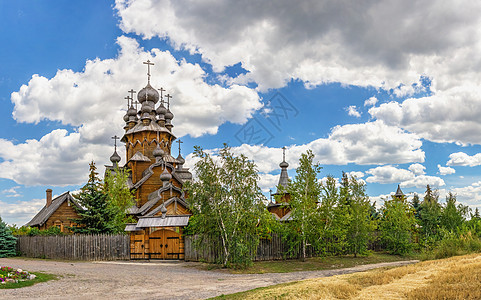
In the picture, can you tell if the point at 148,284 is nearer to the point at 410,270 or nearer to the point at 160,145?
the point at 410,270

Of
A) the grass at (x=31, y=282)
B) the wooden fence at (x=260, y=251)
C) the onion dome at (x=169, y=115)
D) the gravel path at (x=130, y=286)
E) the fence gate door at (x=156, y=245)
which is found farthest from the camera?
the onion dome at (x=169, y=115)

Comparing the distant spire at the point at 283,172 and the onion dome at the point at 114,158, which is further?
the onion dome at the point at 114,158

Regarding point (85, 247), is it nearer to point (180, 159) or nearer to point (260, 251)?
point (260, 251)

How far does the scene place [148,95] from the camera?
4781cm

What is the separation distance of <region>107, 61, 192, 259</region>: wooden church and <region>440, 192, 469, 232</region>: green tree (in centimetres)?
1984

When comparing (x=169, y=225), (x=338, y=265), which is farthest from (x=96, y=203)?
(x=338, y=265)

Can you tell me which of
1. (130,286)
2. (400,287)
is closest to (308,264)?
(130,286)

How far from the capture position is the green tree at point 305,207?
2314 cm

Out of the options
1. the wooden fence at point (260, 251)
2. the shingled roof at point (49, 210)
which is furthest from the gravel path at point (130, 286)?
the shingled roof at point (49, 210)

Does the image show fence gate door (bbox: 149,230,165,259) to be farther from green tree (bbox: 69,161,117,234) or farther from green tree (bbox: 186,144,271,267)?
green tree (bbox: 186,144,271,267)

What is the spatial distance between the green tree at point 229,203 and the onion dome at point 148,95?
29.0 m

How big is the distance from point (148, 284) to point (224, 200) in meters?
6.93

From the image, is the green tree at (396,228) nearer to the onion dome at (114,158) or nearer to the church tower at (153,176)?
the church tower at (153,176)

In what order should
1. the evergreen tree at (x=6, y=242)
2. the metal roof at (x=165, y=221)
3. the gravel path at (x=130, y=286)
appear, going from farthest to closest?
the evergreen tree at (x=6, y=242) < the metal roof at (x=165, y=221) < the gravel path at (x=130, y=286)
